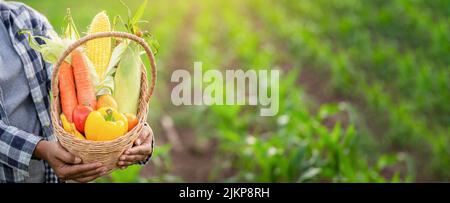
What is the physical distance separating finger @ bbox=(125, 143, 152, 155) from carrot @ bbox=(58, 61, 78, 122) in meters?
0.22

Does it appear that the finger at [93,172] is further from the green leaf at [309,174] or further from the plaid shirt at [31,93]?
the green leaf at [309,174]

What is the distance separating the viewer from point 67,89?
1.99m

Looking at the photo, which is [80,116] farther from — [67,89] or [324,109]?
[324,109]

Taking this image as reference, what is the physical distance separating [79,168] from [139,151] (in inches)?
7.8

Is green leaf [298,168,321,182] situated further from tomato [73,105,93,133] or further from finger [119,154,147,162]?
tomato [73,105,93,133]

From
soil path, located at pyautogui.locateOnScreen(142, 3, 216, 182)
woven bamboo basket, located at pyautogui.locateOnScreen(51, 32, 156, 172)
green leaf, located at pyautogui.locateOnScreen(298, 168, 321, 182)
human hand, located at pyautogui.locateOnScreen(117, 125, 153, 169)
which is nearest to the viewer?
woven bamboo basket, located at pyautogui.locateOnScreen(51, 32, 156, 172)

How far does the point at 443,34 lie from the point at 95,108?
596cm

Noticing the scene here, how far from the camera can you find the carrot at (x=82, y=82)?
1.98 m

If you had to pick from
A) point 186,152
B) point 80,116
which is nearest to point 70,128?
point 80,116

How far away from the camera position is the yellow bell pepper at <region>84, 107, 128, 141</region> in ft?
6.14

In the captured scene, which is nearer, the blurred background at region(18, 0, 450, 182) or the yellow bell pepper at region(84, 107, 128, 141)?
the yellow bell pepper at region(84, 107, 128, 141)

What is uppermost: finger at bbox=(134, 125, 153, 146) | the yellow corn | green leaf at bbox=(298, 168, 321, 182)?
the yellow corn

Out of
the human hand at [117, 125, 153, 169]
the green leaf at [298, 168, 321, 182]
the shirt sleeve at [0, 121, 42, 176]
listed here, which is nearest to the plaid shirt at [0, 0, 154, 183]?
the shirt sleeve at [0, 121, 42, 176]

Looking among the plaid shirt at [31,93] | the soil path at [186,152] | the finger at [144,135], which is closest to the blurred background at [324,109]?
the soil path at [186,152]
